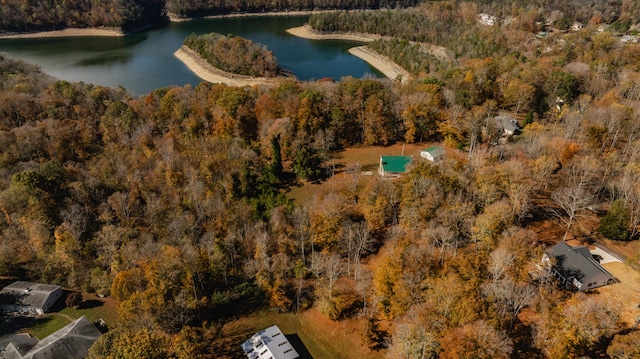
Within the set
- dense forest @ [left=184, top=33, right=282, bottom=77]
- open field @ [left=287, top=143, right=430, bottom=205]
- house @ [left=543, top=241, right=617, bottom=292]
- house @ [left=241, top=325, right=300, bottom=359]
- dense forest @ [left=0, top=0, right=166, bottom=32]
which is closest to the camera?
house @ [left=241, top=325, right=300, bottom=359]

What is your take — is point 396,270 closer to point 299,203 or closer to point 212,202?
point 299,203

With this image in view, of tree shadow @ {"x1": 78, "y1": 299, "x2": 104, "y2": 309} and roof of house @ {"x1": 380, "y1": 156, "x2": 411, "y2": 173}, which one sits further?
roof of house @ {"x1": 380, "y1": 156, "x2": 411, "y2": 173}

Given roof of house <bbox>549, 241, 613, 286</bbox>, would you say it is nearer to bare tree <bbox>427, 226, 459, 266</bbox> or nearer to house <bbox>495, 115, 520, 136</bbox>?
bare tree <bbox>427, 226, 459, 266</bbox>

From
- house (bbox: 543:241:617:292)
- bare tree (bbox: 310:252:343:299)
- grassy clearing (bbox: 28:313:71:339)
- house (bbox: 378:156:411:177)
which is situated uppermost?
house (bbox: 378:156:411:177)

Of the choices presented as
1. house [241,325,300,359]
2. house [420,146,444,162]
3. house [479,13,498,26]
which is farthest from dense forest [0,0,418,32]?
house [241,325,300,359]

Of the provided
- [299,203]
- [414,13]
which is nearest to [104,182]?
[299,203]
